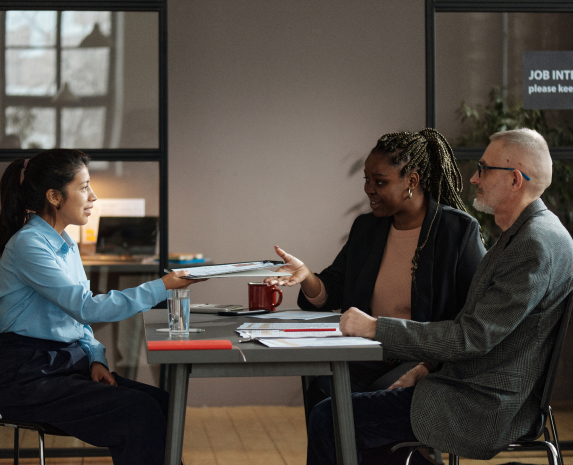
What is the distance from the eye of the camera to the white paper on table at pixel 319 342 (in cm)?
156

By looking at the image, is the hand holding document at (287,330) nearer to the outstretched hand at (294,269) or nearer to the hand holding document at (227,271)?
the hand holding document at (227,271)

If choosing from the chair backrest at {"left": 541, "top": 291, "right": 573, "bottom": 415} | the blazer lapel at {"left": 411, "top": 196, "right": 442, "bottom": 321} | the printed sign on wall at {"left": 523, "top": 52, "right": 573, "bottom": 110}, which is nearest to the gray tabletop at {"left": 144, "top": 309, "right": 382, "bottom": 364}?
the chair backrest at {"left": 541, "top": 291, "right": 573, "bottom": 415}

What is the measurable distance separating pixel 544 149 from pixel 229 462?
2.23 metres

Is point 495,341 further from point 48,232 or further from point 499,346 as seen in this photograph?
point 48,232

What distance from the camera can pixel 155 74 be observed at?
11.8ft

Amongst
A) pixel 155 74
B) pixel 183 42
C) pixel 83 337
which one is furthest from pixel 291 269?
pixel 183 42

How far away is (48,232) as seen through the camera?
7.04 feet

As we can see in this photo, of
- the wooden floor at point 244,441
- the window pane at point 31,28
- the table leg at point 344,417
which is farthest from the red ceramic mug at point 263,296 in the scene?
the window pane at point 31,28

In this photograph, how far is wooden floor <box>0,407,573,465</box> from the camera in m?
3.40

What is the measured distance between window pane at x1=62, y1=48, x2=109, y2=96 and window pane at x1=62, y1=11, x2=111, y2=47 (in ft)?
0.19

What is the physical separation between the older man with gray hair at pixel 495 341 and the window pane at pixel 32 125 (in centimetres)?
240

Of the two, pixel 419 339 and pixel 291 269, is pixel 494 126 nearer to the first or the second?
pixel 291 269

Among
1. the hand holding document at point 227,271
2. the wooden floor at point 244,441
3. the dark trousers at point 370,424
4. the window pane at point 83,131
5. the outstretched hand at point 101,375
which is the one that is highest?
the window pane at point 83,131

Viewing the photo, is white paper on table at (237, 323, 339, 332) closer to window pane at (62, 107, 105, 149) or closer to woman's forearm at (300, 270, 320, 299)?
woman's forearm at (300, 270, 320, 299)
